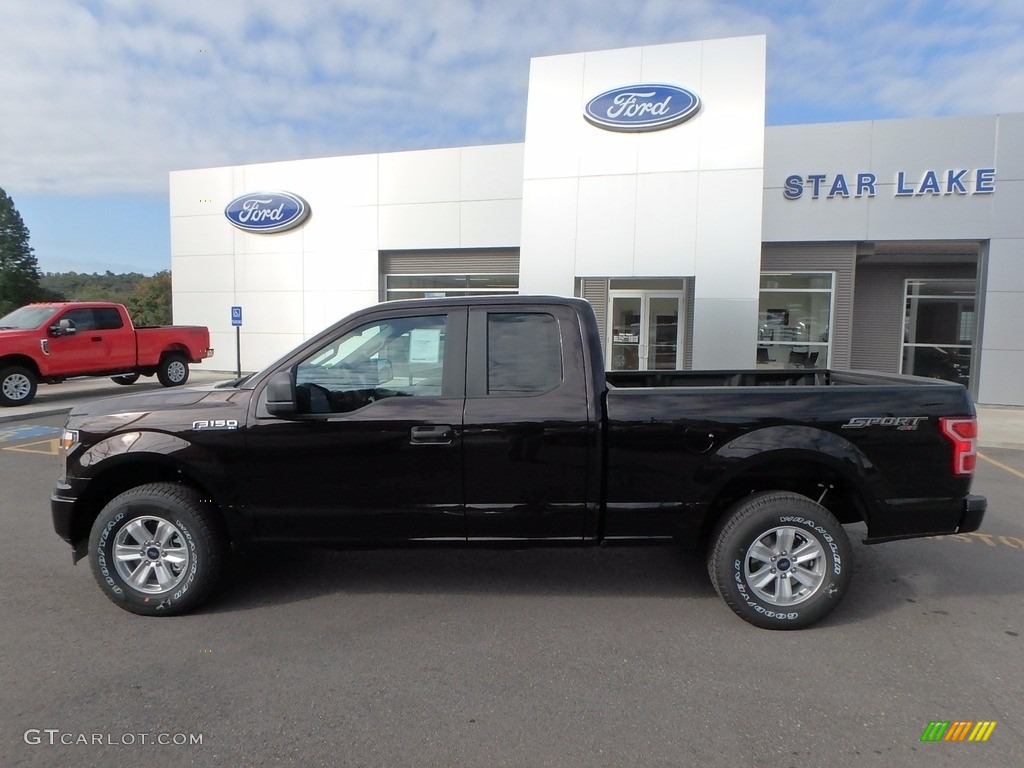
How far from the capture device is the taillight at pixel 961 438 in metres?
3.65

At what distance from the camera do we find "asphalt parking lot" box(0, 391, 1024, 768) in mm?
2703

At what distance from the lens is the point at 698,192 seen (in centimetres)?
1177

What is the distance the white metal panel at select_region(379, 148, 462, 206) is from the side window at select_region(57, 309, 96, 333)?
7.43 metres

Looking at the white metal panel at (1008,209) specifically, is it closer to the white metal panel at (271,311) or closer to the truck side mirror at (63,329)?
the white metal panel at (271,311)

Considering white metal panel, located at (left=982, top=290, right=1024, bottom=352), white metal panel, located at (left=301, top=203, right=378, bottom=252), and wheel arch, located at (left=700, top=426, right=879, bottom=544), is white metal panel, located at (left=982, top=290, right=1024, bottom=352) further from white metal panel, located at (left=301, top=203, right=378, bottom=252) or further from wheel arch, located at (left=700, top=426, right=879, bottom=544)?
white metal panel, located at (left=301, top=203, right=378, bottom=252)

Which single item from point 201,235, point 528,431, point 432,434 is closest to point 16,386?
point 201,235

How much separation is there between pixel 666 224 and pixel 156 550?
10301mm

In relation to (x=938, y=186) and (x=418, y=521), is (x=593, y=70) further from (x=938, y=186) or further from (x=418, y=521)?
(x=418, y=521)

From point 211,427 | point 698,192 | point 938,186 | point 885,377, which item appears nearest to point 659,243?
point 698,192

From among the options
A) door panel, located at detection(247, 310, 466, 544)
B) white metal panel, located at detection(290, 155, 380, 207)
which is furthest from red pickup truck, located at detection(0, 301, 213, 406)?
door panel, located at detection(247, 310, 466, 544)

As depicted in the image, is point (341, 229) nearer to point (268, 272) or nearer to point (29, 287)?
point (268, 272)

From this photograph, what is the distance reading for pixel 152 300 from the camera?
74.6 metres

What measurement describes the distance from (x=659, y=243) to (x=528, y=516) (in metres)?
9.32

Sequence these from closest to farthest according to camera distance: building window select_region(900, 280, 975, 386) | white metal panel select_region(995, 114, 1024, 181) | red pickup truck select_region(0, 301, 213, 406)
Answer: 1. red pickup truck select_region(0, 301, 213, 406)
2. white metal panel select_region(995, 114, 1024, 181)
3. building window select_region(900, 280, 975, 386)
